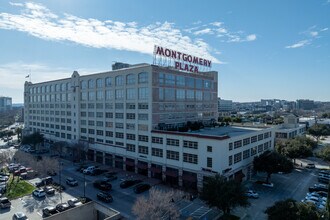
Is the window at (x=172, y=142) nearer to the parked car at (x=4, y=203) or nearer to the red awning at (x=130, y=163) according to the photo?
the red awning at (x=130, y=163)

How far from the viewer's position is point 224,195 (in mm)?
39719

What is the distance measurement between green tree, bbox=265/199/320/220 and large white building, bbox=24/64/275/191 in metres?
19.5

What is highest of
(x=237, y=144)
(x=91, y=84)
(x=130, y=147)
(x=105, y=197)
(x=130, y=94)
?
(x=91, y=84)

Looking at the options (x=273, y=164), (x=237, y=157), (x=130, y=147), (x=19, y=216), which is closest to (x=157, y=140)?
(x=130, y=147)

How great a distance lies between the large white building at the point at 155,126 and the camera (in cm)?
5737

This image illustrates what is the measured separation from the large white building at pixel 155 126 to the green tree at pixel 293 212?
63.9 ft

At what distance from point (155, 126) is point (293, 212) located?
1632 inches

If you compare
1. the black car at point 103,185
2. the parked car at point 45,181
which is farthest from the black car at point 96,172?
the parked car at point 45,181

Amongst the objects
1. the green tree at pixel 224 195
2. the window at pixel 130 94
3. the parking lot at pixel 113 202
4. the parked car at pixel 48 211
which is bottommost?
the parking lot at pixel 113 202

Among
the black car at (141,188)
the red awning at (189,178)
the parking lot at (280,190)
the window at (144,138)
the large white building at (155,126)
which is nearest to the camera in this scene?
the parking lot at (280,190)

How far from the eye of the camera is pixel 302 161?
86.3m

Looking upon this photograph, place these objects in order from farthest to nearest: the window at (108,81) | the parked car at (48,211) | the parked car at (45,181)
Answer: the window at (108,81) → the parked car at (45,181) → the parked car at (48,211)

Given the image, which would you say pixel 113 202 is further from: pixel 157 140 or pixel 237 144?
pixel 237 144

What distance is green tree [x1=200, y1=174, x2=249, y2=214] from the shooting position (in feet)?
131
